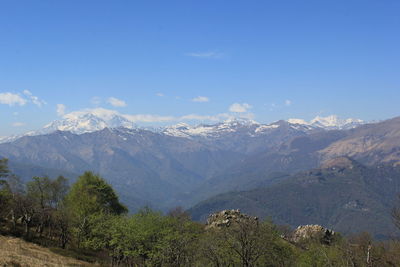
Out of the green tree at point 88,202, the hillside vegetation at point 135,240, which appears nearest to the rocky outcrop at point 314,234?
the hillside vegetation at point 135,240

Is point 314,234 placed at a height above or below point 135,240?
above

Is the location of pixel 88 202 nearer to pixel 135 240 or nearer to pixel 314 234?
pixel 135 240

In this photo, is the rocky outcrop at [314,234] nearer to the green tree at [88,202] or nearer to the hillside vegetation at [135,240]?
the hillside vegetation at [135,240]

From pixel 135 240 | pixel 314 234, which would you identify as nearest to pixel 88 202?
pixel 135 240

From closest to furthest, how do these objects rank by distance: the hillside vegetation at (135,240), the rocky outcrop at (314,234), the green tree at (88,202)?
1. the hillside vegetation at (135,240)
2. the green tree at (88,202)
3. the rocky outcrop at (314,234)

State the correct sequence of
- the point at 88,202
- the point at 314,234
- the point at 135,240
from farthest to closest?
the point at 314,234 < the point at 88,202 < the point at 135,240

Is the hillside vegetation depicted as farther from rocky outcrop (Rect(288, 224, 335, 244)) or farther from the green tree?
rocky outcrop (Rect(288, 224, 335, 244))

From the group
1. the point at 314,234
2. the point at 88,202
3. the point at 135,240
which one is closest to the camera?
the point at 135,240

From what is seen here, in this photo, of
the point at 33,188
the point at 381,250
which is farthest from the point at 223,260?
the point at 33,188

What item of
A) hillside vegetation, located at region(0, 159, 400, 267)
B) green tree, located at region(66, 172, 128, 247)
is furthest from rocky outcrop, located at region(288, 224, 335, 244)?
green tree, located at region(66, 172, 128, 247)

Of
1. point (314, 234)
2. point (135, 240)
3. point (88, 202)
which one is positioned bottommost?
point (135, 240)

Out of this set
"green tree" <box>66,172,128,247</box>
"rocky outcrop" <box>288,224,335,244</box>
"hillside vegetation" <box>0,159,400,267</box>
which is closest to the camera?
"hillside vegetation" <box>0,159,400,267</box>

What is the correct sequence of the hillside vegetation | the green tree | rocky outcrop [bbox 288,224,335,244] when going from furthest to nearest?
rocky outcrop [bbox 288,224,335,244] < the green tree < the hillside vegetation

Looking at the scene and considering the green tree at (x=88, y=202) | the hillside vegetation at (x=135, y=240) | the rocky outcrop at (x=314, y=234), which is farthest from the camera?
the rocky outcrop at (x=314, y=234)
